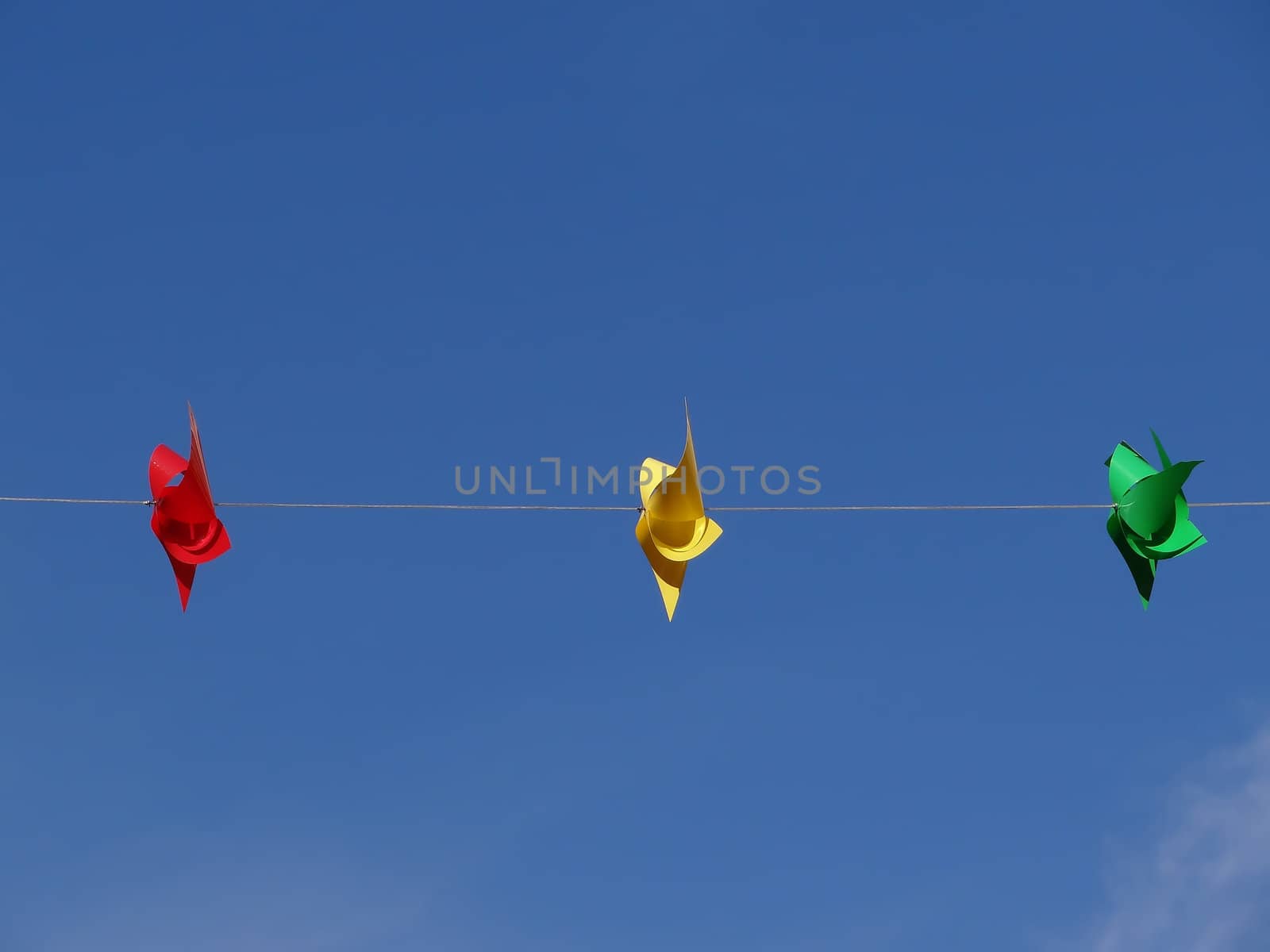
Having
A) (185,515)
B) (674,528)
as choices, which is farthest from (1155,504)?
(185,515)

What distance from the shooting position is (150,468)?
13844 mm

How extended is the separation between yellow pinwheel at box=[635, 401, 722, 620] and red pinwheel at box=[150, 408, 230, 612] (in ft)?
12.6

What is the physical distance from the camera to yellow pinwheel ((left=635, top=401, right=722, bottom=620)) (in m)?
13.6

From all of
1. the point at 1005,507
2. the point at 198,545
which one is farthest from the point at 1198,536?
the point at 198,545

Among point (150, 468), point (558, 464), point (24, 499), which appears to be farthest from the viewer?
point (558, 464)

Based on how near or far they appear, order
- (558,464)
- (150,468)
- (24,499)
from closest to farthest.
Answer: (24,499)
(150,468)
(558,464)

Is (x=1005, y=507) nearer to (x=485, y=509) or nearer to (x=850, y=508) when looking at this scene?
(x=850, y=508)

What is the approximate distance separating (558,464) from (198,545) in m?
3.71

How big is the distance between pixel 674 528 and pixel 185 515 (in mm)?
4374

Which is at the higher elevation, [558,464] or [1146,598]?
[558,464]

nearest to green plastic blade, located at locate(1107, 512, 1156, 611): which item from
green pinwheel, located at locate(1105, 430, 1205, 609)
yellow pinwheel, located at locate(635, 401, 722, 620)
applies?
green pinwheel, located at locate(1105, 430, 1205, 609)

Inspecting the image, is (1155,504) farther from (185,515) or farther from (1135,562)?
(185,515)

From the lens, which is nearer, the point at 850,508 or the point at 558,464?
the point at 850,508

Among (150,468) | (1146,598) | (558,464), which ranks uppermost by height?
(558,464)
